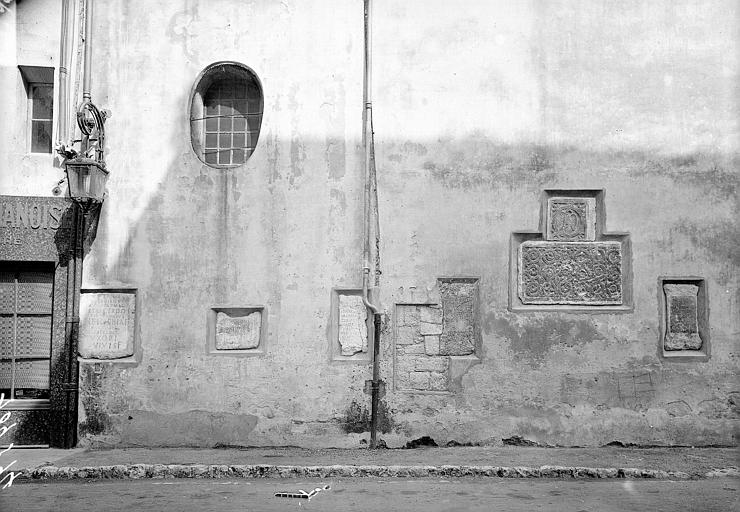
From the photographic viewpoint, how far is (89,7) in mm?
8422

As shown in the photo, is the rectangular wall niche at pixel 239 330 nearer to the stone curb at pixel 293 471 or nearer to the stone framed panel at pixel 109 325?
the stone framed panel at pixel 109 325

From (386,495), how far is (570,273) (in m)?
3.45

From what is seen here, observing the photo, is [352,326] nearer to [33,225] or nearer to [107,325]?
[107,325]

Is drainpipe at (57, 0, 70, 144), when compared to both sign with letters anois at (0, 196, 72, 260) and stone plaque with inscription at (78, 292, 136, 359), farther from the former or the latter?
stone plaque with inscription at (78, 292, 136, 359)

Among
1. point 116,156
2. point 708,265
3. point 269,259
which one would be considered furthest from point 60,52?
point 708,265

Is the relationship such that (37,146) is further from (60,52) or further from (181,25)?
(181,25)

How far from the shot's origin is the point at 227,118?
8742 millimetres

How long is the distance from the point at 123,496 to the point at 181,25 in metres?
5.23

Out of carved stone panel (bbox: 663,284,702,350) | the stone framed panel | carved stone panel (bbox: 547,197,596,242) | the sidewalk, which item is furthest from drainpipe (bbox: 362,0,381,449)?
carved stone panel (bbox: 663,284,702,350)

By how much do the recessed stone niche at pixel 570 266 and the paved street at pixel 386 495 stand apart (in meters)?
2.14

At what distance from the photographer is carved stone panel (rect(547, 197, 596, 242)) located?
836 cm

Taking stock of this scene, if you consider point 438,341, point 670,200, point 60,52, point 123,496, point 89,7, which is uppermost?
point 89,7

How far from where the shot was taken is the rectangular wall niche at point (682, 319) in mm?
8242

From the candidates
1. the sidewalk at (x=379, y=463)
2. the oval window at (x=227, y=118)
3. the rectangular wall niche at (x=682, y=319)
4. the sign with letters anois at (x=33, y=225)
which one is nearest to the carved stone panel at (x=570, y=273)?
the rectangular wall niche at (x=682, y=319)
